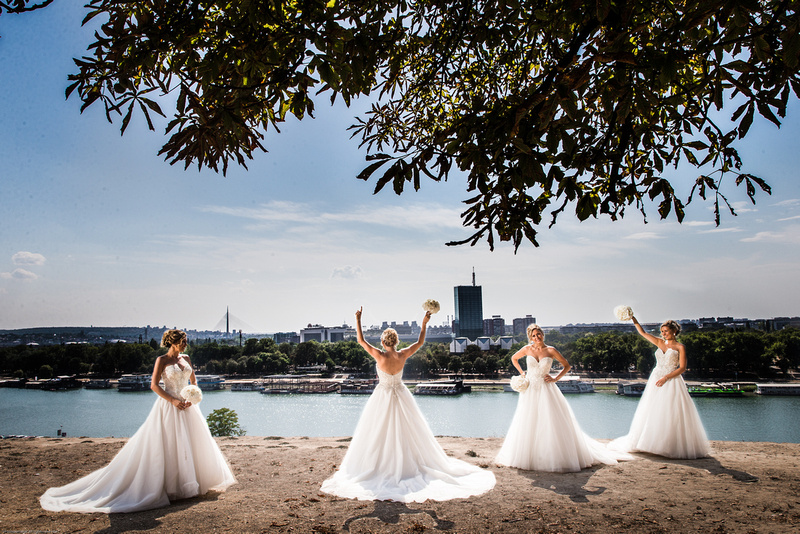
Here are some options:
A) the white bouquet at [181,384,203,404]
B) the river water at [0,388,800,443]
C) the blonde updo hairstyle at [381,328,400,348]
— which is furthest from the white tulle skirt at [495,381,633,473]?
the river water at [0,388,800,443]

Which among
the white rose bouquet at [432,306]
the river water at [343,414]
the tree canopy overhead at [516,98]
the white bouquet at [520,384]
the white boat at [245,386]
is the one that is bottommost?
the white boat at [245,386]

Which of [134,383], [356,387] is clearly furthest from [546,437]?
[134,383]

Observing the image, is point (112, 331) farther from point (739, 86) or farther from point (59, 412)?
point (739, 86)

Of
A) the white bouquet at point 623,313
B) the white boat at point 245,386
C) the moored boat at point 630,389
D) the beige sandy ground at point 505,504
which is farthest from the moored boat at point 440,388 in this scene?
the beige sandy ground at point 505,504

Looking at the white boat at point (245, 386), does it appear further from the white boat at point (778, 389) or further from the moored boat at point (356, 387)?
the white boat at point (778, 389)

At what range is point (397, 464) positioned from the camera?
441 centimetres

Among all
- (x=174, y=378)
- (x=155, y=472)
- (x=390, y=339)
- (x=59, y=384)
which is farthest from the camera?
(x=59, y=384)

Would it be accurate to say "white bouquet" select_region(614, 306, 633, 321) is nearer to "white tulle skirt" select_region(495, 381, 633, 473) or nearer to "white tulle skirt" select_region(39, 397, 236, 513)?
"white tulle skirt" select_region(495, 381, 633, 473)

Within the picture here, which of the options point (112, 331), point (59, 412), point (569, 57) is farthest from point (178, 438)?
point (112, 331)

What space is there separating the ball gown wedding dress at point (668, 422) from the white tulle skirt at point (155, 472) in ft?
15.2

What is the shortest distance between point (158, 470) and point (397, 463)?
2025 millimetres

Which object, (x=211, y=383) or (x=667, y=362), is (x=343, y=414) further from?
(x=667, y=362)

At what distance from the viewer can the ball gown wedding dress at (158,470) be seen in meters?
3.81

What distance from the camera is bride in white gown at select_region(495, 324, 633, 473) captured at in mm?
4930
